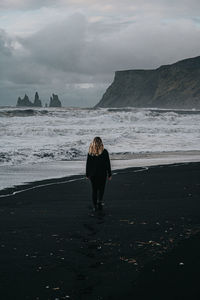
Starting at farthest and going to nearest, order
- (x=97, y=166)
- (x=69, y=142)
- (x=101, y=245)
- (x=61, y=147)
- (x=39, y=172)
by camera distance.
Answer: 1. (x=69, y=142)
2. (x=61, y=147)
3. (x=39, y=172)
4. (x=97, y=166)
5. (x=101, y=245)

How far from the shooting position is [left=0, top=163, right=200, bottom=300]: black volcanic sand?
5133 millimetres

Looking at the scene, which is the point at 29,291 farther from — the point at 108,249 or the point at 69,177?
the point at 69,177

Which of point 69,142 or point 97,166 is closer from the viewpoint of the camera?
point 97,166

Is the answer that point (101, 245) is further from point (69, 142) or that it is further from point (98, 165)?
point (69, 142)

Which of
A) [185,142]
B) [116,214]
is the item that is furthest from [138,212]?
[185,142]

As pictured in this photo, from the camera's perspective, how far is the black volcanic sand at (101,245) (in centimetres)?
513

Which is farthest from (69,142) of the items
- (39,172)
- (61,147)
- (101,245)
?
(101,245)

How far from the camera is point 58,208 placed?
32.9ft

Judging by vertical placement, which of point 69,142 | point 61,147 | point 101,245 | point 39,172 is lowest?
point 101,245

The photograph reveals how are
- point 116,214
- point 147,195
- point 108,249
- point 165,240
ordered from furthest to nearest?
point 147,195 → point 116,214 → point 165,240 → point 108,249

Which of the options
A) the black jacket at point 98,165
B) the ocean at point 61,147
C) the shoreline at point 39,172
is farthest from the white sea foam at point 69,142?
the black jacket at point 98,165

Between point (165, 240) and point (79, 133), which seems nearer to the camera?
point (165, 240)

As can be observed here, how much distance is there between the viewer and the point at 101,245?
693 centimetres

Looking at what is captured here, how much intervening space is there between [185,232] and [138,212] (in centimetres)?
194
